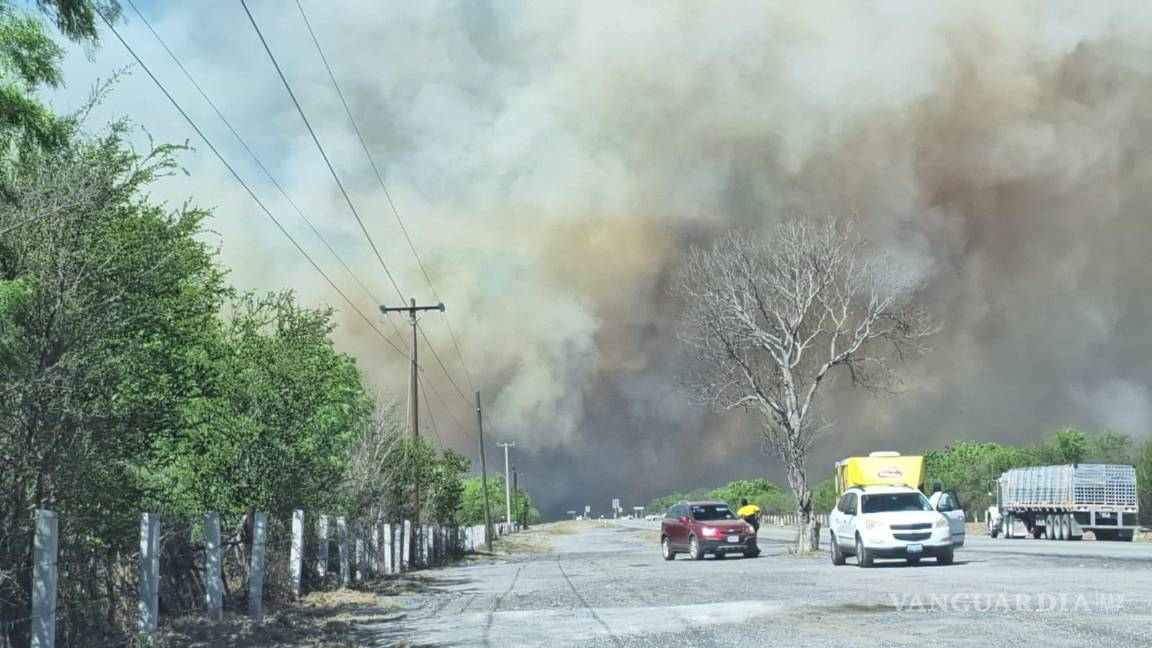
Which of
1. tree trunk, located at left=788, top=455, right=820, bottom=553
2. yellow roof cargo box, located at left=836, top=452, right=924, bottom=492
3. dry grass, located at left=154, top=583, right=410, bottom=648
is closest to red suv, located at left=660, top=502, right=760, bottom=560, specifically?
tree trunk, located at left=788, top=455, right=820, bottom=553

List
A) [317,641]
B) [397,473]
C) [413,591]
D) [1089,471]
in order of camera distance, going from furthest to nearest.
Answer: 1. [1089,471]
2. [397,473]
3. [413,591]
4. [317,641]

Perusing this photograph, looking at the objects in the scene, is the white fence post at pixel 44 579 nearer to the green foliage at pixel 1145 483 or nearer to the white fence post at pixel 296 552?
the white fence post at pixel 296 552

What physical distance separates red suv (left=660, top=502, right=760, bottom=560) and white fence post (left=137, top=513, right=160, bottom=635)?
2603 cm

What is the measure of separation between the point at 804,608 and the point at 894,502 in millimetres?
13393

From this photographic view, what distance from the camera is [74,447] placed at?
41.1 feet

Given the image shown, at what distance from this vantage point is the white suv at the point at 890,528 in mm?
28703

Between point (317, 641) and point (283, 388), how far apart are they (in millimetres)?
7376

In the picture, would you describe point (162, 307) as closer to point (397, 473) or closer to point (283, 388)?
point (283, 388)

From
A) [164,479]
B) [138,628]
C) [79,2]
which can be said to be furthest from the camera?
[164,479]

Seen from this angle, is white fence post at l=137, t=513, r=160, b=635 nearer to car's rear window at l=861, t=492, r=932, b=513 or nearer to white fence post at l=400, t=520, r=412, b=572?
car's rear window at l=861, t=492, r=932, b=513

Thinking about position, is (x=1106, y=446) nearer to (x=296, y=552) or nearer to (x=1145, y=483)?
(x=1145, y=483)

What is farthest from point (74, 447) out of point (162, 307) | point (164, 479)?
point (164, 479)

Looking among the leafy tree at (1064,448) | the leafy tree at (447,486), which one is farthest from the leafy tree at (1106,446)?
the leafy tree at (447,486)

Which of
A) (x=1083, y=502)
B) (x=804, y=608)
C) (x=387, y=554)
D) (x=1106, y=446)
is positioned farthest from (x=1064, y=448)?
(x=804, y=608)
